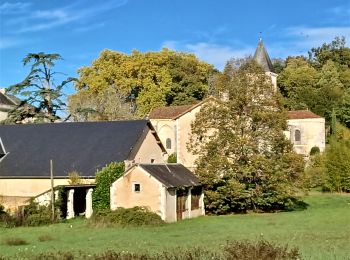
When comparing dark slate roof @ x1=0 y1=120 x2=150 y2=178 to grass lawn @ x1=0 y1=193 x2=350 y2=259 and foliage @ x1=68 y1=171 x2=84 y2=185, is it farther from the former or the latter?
grass lawn @ x1=0 y1=193 x2=350 y2=259

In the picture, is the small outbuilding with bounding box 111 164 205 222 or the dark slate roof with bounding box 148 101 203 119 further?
the dark slate roof with bounding box 148 101 203 119

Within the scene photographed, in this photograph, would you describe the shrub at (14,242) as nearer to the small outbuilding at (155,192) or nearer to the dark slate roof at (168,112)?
the small outbuilding at (155,192)

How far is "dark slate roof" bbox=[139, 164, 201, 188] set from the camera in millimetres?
30297

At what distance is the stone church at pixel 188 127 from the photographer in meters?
48.7

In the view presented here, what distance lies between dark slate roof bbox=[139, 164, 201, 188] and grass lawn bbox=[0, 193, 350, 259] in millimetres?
2356

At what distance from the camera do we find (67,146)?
3700 cm

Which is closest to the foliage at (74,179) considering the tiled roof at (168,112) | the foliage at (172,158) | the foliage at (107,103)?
the foliage at (172,158)

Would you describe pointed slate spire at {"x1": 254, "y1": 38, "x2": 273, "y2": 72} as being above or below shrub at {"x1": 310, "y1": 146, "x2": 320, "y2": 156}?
above

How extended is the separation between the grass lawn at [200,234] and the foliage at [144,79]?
31.4m

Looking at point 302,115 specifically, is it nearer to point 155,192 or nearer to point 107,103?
point 107,103

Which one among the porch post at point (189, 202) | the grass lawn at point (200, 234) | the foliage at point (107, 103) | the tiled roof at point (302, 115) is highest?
the foliage at point (107, 103)

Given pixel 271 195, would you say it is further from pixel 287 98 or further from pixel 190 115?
pixel 287 98

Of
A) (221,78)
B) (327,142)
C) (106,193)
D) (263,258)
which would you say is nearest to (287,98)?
(327,142)

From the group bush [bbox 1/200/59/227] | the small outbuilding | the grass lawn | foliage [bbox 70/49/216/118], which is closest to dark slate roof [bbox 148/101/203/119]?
foliage [bbox 70/49/216/118]
